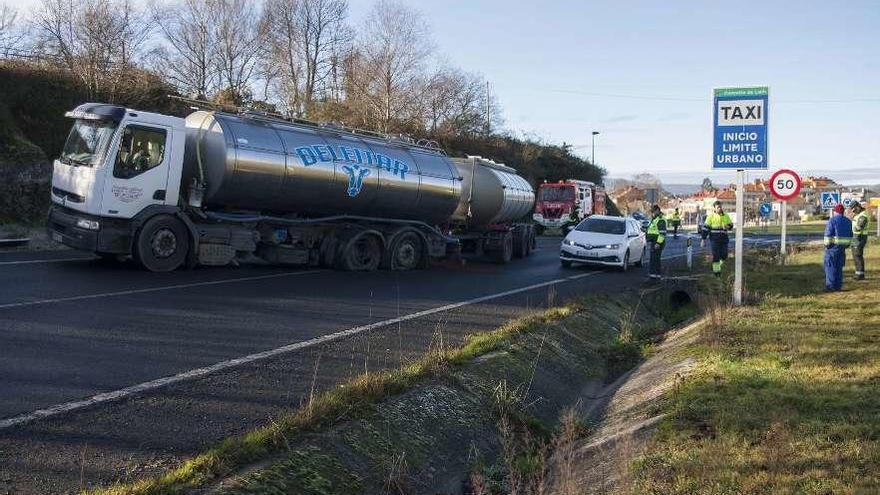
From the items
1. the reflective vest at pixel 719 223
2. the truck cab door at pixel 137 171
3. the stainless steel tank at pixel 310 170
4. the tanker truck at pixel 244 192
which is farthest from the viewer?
the reflective vest at pixel 719 223

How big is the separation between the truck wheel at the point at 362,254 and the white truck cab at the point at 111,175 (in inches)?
157

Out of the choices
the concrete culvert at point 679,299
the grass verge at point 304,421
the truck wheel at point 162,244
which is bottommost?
the concrete culvert at point 679,299

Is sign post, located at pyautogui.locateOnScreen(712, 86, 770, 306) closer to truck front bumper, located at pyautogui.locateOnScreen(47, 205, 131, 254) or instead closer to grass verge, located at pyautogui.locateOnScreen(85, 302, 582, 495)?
grass verge, located at pyautogui.locateOnScreen(85, 302, 582, 495)

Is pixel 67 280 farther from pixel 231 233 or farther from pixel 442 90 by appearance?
pixel 442 90

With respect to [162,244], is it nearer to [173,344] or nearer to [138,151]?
[138,151]

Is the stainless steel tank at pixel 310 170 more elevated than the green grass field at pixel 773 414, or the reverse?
the stainless steel tank at pixel 310 170

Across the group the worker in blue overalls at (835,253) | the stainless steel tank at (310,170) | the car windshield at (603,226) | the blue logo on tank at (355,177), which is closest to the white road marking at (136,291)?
the stainless steel tank at (310,170)

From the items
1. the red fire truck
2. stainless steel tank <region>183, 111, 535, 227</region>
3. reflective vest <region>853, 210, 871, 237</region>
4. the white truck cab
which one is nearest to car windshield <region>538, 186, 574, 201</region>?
the red fire truck

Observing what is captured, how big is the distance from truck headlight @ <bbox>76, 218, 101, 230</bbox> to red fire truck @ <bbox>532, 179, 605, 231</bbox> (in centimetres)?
2729

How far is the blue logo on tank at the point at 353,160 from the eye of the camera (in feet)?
51.6

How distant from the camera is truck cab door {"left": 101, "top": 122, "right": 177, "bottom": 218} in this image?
13.1 m

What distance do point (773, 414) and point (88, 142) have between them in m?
11.8

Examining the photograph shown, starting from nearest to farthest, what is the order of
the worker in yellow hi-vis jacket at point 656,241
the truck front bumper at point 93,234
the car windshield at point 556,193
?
the truck front bumper at point 93,234, the worker in yellow hi-vis jacket at point 656,241, the car windshield at point 556,193

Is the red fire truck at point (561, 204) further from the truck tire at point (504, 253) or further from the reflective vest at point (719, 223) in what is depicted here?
the reflective vest at point (719, 223)
